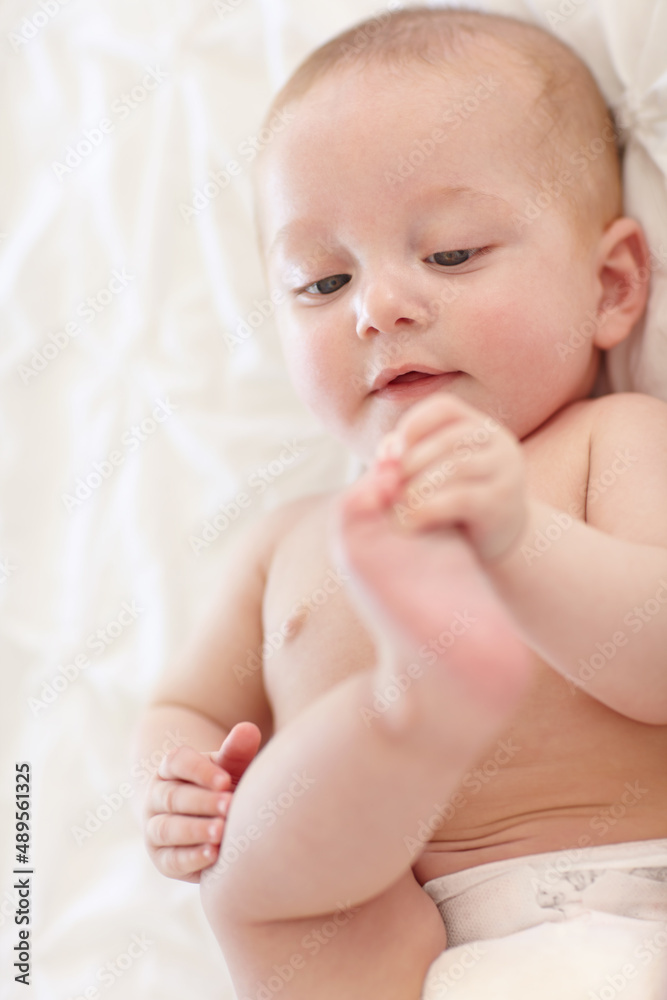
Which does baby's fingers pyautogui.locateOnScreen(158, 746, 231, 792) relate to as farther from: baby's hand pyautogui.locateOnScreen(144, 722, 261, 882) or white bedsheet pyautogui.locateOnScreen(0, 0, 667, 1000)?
white bedsheet pyautogui.locateOnScreen(0, 0, 667, 1000)

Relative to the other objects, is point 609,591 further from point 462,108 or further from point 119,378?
point 119,378

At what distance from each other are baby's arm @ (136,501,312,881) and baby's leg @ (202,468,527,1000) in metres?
0.09

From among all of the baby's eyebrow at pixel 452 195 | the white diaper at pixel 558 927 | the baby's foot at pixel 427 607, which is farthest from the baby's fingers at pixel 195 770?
the baby's eyebrow at pixel 452 195

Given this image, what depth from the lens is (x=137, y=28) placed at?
68.6 inches

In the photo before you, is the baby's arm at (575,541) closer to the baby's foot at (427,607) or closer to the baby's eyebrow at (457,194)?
the baby's foot at (427,607)

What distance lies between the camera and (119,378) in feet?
5.51

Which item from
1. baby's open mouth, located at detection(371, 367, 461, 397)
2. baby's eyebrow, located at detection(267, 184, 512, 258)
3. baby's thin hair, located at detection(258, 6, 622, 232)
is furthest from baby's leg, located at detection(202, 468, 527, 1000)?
baby's thin hair, located at detection(258, 6, 622, 232)

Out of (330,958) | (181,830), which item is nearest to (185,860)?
(181,830)

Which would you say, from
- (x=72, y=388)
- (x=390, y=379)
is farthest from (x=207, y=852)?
(x=72, y=388)

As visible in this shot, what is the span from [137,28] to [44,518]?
848mm

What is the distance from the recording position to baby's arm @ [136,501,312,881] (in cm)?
105

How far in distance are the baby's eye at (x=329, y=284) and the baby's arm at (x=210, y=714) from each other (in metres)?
0.32

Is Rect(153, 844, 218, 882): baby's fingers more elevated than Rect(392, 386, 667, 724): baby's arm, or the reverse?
Rect(392, 386, 667, 724): baby's arm

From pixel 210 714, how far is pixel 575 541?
1.98ft
